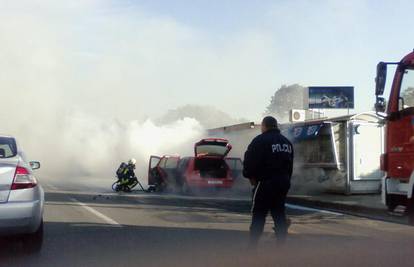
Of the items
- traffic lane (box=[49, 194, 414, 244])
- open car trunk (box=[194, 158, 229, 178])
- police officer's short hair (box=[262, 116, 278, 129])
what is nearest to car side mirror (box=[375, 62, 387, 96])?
police officer's short hair (box=[262, 116, 278, 129])

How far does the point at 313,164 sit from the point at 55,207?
8916 millimetres

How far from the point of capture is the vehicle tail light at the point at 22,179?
256 inches

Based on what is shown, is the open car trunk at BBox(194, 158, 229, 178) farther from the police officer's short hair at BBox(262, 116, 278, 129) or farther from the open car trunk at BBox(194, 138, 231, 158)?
the police officer's short hair at BBox(262, 116, 278, 129)

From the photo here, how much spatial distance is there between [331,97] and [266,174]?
26.9 m

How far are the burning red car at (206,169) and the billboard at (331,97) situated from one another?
14.3 metres

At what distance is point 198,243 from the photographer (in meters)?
7.88

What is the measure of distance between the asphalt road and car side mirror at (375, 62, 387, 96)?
222 cm

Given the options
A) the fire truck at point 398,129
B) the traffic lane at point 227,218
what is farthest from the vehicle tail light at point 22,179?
the fire truck at point 398,129

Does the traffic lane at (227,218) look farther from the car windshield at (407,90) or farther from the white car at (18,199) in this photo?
the white car at (18,199)

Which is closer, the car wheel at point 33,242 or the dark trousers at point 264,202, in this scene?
the dark trousers at point 264,202

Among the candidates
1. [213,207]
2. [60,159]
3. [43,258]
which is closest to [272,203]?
[43,258]

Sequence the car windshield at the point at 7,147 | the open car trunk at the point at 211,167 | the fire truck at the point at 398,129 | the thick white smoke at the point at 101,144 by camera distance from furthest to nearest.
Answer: the thick white smoke at the point at 101,144, the open car trunk at the point at 211,167, the fire truck at the point at 398,129, the car windshield at the point at 7,147

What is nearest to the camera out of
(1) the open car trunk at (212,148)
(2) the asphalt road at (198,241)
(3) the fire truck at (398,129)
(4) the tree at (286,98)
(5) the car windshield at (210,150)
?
(2) the asphalt road at (198,241)

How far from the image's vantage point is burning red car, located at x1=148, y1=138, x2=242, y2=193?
1844 cm
